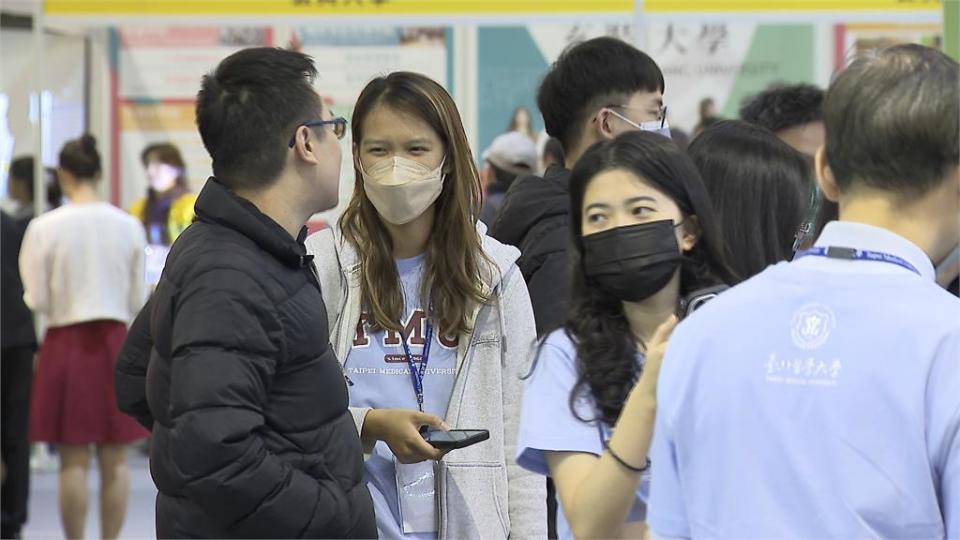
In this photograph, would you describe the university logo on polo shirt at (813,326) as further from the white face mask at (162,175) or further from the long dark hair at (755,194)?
the white face mask at (162,175)

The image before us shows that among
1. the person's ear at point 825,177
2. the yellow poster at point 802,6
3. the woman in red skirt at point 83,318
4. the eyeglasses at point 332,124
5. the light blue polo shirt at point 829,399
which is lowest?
the woman in red skirt at point 83,318

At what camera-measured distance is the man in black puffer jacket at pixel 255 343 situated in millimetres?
2088

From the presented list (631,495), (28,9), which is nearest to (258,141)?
(631,495)

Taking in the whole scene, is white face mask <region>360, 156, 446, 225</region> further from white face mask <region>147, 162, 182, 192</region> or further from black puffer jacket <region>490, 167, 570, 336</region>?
white face mask <region>147, 162, 182, 192</region>

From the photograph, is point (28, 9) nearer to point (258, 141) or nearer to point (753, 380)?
point (258, 141)

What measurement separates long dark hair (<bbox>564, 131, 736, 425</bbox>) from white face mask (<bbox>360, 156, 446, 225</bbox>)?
696 millimetres

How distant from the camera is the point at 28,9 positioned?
979cm

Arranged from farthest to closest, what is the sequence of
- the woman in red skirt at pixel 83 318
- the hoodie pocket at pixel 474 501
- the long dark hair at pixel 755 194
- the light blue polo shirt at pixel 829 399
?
the woman in red skirt at pixel 83 318, the hoodie pocket at pixel 474 501, the long dark hair at pixel 755 194, the light blue polo shirt at pixel 829 399

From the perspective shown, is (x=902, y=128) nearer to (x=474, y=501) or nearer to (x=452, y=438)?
(x=452, y=438)

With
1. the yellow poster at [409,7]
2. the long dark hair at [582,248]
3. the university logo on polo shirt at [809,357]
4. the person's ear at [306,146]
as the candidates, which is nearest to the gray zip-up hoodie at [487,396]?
the person's ear at [306,146]

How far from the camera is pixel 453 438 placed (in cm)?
246

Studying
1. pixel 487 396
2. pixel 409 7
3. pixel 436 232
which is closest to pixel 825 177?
pixel 487 396

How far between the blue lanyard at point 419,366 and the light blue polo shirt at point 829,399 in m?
1.24

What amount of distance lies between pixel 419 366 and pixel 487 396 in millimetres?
140
